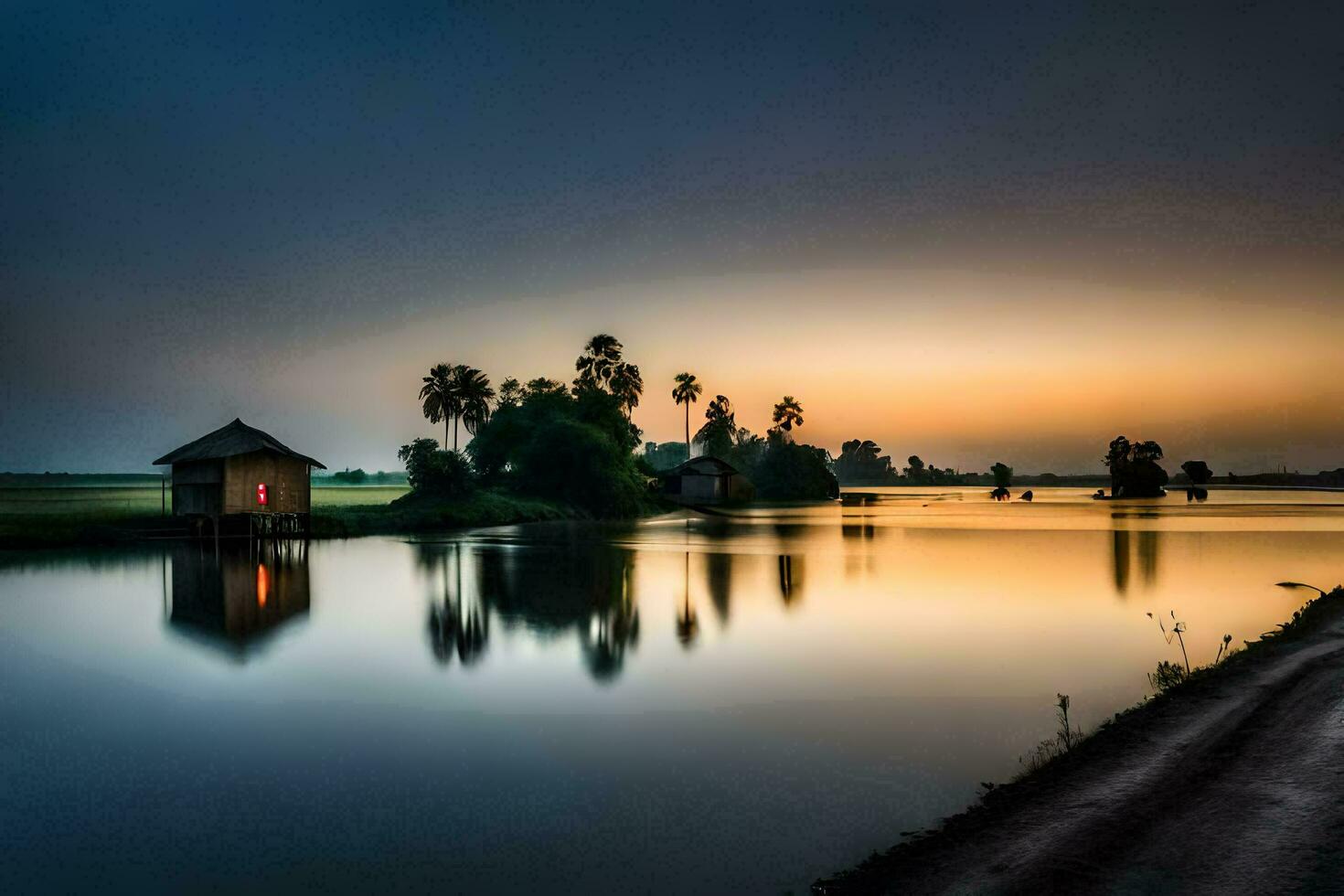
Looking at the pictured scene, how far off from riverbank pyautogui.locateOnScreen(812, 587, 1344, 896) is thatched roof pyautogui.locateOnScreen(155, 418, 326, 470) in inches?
1608

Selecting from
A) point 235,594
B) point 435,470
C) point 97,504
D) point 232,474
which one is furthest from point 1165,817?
point 97,504

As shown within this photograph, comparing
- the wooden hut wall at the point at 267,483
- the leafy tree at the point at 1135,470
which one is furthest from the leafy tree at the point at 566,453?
the leafy tree at the point at 1135,470

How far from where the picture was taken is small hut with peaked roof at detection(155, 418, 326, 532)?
41.4m

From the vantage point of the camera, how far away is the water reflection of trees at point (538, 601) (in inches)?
662

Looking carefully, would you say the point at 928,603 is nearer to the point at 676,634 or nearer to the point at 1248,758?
the point at 676,634

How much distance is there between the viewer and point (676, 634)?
58.3 ft

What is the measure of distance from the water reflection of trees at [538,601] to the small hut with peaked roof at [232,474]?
12526 mm

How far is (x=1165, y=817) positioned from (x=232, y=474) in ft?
141

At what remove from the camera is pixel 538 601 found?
72.0 ft

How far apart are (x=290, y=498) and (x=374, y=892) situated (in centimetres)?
4190

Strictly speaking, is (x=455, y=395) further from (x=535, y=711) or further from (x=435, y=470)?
(x=535, y=711)

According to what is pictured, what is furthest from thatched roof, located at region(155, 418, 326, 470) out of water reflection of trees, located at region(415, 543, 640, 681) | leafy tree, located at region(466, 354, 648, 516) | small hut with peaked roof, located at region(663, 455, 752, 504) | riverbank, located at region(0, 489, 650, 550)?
small hut with peaked roof, located at region(663, 455, 752, 504)

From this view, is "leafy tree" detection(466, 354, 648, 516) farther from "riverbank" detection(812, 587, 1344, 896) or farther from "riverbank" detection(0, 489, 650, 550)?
"riverbank" detection(812, 587, 1344, 896)

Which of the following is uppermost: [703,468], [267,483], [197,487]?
[703,468]
